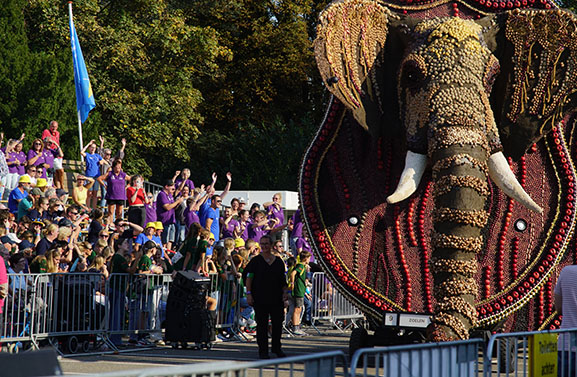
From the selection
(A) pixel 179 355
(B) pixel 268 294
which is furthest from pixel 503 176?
(A) pixel 179 355

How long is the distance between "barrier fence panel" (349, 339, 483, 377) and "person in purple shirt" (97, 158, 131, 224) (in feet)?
46.3

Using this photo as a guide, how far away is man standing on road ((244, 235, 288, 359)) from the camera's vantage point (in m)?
13.4

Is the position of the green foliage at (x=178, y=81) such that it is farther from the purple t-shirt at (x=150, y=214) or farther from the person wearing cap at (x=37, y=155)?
the purple t-shirt at (x=150, y=214)

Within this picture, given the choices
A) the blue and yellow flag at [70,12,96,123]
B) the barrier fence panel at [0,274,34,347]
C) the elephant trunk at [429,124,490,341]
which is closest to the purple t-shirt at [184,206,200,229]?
the barrier fence panel at [0,274,34,347]

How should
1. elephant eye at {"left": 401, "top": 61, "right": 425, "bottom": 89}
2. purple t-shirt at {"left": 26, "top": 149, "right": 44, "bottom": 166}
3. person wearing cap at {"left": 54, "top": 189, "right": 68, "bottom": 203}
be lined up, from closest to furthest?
elephant eye at {"left": 401, "top": 61, "right": 425, "bottom": 89} < person wearing cap at {"left": 54, "top": 189, "right": 68, "bottom": 203} < purple t-shirt at {"left": 26, "top": 149, "right": 44, "bottom": 166}

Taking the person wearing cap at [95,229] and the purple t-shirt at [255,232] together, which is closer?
the person wearing cap at [95,229]

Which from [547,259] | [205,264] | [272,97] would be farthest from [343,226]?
[272,97]

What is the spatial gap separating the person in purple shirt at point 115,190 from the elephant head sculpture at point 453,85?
35.7 ft

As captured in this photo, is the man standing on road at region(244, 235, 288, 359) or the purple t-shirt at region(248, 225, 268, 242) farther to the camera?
the purple t-shirt at region(248, 225, 268, 242)

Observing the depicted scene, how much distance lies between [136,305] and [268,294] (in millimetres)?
2547

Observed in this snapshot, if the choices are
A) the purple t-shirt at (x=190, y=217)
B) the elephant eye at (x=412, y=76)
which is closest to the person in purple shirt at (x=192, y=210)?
the purple t-shirt at (x=190, y=217)

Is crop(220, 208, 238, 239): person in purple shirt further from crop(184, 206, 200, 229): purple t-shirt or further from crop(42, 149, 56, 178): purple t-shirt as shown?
crop(42, 149, 56, 178): purple t-shirt

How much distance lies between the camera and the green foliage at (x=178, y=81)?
33.0 meters

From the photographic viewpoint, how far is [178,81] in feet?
119
